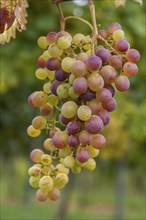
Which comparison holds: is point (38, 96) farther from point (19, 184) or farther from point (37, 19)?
point (19, 184)

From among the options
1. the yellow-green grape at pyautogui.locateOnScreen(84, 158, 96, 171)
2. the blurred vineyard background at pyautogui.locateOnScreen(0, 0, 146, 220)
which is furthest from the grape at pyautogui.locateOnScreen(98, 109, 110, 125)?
the blurred vineyard background at pyautogui.locateOnScreen(0, 0, 146, 220)

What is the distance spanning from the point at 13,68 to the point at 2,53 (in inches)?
10.5

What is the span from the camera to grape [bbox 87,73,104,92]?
2.50 feet

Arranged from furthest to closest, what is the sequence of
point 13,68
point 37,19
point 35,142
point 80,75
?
1. point 35,142
2. point 13,68
3. point 37,19
4. point 80,75

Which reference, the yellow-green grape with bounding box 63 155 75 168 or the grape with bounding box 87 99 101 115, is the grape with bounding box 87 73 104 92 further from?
the yellow-green grape with bounding box 63 155 75 168

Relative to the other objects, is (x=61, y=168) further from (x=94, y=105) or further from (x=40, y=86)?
(x=40, y=86)

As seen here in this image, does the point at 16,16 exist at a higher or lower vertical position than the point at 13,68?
higher

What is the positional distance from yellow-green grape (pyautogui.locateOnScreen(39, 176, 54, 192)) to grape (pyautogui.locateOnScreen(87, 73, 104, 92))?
228 mm

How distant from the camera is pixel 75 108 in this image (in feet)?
2.60

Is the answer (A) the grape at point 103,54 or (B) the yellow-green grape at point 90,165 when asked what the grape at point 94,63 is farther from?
(B) the yellow-green grape at point 90,165

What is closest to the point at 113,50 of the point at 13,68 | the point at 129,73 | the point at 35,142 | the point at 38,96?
the point at 129,73

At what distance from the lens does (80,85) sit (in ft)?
2.48

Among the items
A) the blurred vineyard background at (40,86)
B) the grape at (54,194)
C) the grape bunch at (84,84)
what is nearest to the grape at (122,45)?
the grape bunch at (84,84)

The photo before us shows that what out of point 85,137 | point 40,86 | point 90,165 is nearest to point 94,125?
point 85,137
